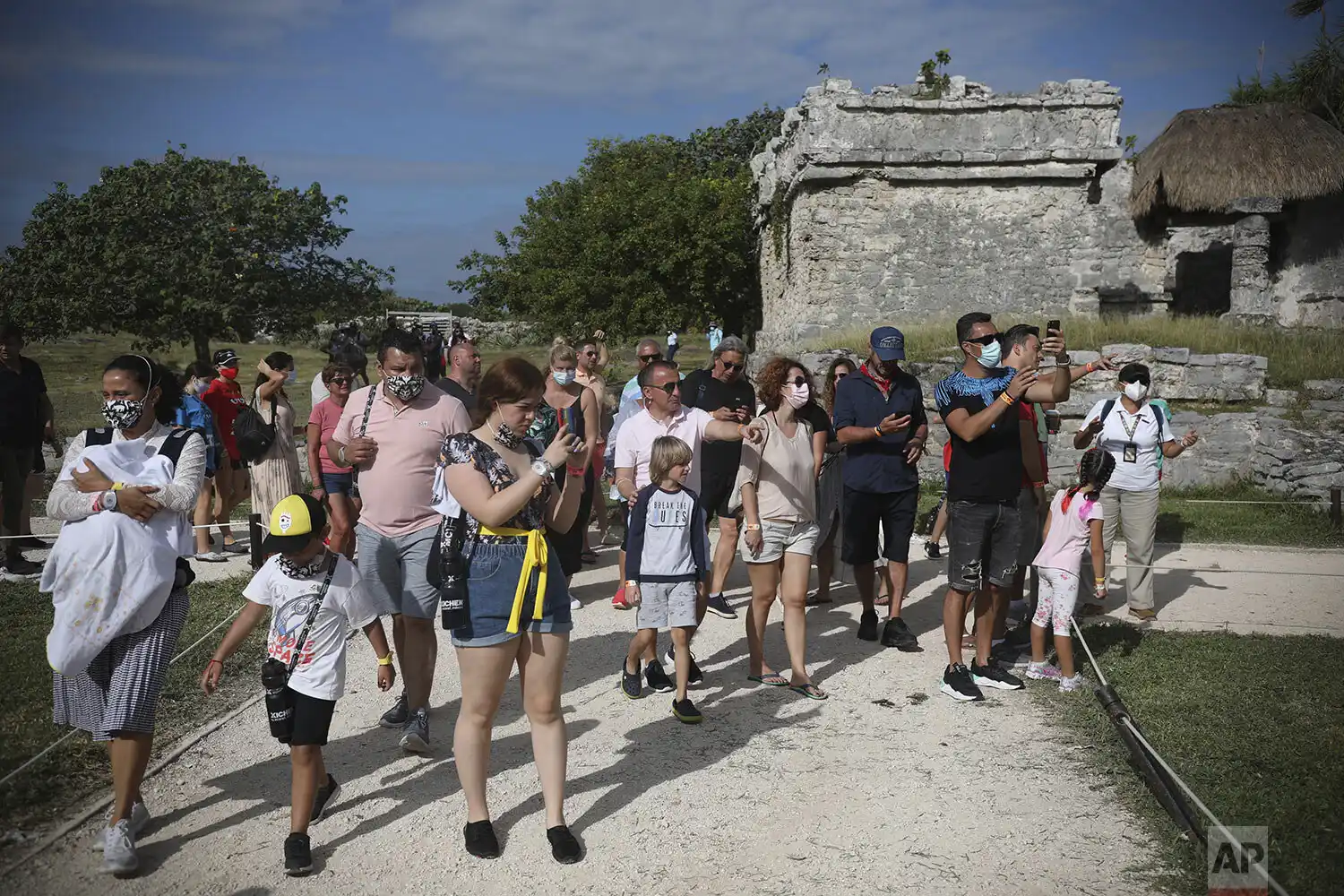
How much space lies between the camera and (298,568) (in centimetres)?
441

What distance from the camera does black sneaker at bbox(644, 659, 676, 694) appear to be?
6426 millimetres

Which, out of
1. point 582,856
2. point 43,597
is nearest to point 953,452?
point 582,856

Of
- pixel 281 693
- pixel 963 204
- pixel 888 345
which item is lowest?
pixel 281 693

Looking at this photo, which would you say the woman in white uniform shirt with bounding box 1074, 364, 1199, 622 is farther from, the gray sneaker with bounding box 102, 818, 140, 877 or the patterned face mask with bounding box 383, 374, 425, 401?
the gray sneaker with bounding box 102, 818, 140, 877

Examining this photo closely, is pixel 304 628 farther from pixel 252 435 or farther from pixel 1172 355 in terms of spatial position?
pixel 1172 355

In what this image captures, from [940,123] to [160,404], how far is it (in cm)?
1832

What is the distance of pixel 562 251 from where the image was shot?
95.5ft

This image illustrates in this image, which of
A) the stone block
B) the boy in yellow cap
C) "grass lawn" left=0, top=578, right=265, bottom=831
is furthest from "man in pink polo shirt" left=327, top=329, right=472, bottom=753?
the stone block

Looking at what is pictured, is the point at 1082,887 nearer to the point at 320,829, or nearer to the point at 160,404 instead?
the point at 320,829

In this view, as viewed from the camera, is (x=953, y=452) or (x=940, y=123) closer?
(x=953, y=452)

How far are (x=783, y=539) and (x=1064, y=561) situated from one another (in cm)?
177

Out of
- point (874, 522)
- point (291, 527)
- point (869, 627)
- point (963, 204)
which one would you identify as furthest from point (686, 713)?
point (963, 204)

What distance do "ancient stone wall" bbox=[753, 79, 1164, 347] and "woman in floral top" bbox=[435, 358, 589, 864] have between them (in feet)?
54.0

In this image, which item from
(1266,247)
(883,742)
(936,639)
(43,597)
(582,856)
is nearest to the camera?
(582,856)
